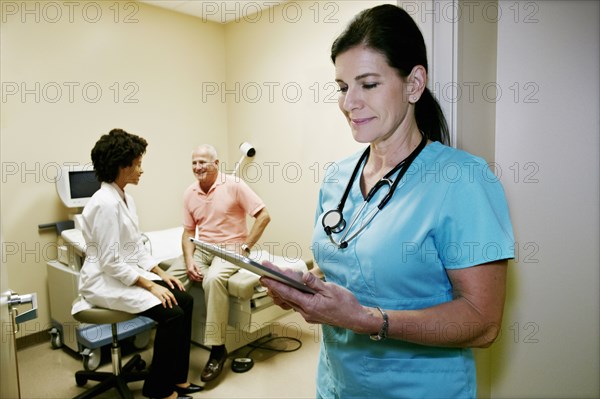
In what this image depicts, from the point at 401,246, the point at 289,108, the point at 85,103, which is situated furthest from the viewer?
the point at 289,108

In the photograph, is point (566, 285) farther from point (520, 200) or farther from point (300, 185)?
point (300, 185)

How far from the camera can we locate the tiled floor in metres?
2.27

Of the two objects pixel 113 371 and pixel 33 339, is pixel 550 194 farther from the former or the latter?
pixel 33 339

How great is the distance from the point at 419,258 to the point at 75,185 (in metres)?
2.48

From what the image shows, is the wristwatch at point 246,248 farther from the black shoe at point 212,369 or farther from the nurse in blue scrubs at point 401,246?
the nurse in blue scrubs at point 401,246

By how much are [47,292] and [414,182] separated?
9.24ft

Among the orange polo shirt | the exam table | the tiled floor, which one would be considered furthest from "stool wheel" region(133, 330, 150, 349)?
the orange polo shirt

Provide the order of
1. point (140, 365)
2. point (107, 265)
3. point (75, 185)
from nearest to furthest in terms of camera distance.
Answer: point (107, 265), point (140, 365), point (75, 185)

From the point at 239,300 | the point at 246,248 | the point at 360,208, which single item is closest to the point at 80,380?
the point at 239,300

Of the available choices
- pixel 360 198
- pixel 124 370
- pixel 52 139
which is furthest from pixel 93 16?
pixel 360 198

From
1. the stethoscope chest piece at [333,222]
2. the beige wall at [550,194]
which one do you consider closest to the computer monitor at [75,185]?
the stethoscope chest piece at [333,222]

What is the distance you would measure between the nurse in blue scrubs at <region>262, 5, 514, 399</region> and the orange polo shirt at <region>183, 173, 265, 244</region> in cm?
178

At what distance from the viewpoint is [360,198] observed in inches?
38.8

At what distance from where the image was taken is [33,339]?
2.84m
